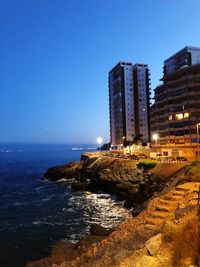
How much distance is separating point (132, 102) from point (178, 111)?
55639 millimetres

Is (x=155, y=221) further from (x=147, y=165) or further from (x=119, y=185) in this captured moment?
(x=147, y=165)

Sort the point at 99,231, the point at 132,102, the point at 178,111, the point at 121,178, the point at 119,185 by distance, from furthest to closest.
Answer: the point at 132,102, the point at 178,111, the point at 121,178, the point at 119,185, the point at 99,231

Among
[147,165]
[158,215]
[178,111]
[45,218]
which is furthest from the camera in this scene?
[178,111]

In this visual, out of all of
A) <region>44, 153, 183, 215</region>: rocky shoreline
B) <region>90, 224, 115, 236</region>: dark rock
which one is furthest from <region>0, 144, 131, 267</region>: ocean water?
<region>44, 153, 183, 215</region>: rocky shoreline

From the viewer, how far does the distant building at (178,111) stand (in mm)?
71469

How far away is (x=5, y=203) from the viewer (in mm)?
45562

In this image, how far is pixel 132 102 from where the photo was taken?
13062 centimetres

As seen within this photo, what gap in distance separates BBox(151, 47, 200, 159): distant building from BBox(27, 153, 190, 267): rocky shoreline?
1809 cm

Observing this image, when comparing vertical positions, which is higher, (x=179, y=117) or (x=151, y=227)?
(x=179, y=117)

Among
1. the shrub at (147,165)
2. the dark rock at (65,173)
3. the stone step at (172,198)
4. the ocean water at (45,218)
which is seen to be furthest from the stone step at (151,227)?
the dark rock at (65,173)

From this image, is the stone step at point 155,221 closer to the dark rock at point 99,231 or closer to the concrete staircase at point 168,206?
the concrete staircase at point 168,206

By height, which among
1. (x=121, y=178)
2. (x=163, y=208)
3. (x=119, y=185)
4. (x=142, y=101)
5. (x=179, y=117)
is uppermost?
(x=142, y=101)

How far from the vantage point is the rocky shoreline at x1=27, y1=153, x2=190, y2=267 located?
21281mm

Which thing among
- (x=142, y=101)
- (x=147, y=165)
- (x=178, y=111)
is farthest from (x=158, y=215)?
(x=142, y=101)
